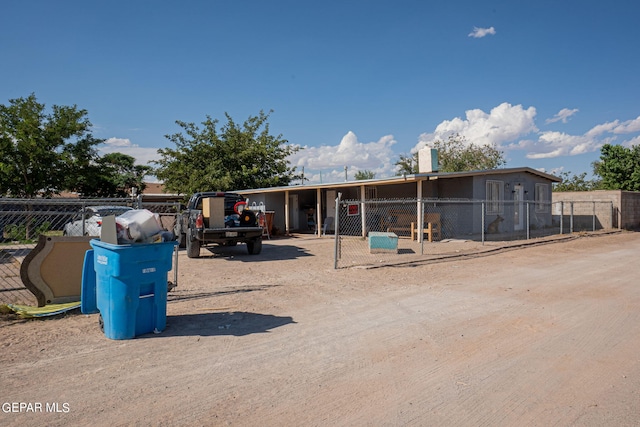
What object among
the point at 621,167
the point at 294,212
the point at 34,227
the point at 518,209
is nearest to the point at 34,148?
the point at 34,227

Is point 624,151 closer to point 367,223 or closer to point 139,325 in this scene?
point 367,223

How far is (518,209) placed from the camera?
1930 centimetres

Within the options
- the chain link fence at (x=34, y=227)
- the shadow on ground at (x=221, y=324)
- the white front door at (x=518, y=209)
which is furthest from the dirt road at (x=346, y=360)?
the white front door at (x=518, y=209)

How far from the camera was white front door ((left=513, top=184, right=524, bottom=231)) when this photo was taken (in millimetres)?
18844

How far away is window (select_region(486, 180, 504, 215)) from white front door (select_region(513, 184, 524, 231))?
1.18m

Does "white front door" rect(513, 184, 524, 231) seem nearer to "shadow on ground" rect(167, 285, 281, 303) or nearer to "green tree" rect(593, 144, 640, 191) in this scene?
"green tree" rect(593, 144, 640, 191)

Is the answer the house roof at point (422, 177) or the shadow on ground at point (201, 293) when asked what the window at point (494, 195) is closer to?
the house roof at point (422, 177)

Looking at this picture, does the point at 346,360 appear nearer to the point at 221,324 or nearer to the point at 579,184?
the point at 221,324

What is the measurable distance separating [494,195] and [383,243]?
8.15m

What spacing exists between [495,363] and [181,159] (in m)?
25.3

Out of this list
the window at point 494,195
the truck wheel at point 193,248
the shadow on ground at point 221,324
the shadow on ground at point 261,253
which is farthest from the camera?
the window at point 494,195

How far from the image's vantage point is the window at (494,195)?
1738 centimetres

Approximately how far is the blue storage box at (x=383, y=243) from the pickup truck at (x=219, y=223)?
3.29 m

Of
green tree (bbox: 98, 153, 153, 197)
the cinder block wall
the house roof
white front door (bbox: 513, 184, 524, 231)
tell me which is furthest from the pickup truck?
green tree (bbox: 98, 153, 153, 197)
